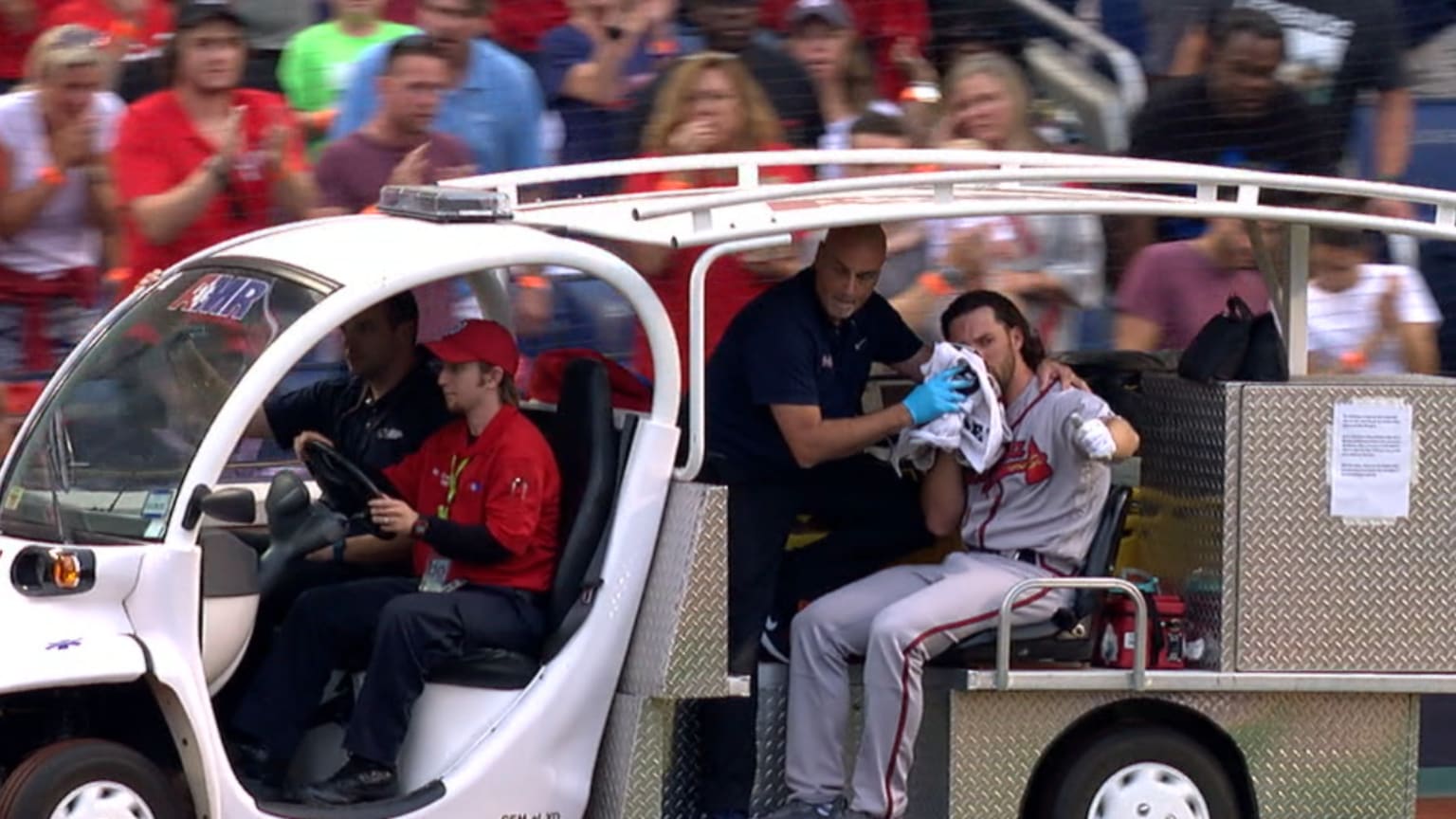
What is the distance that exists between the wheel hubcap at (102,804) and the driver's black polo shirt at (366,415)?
1108 mm

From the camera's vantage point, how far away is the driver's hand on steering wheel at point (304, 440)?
626cm

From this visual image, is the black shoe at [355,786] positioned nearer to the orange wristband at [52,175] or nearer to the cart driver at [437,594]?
the cart driver at [437,594]

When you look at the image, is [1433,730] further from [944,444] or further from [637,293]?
[637,293]

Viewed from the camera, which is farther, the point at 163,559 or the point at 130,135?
the point at 130,135

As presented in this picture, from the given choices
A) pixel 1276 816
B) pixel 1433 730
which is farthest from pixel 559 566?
pixel 1433 730

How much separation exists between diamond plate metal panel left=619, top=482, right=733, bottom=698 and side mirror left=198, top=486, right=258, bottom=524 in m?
Result: 1.05

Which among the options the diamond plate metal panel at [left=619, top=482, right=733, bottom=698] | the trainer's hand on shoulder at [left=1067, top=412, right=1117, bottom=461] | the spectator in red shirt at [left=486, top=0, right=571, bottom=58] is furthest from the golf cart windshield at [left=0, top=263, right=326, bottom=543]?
the spectator in red shirt at [left=486, top=0, right=571, bottom=58]

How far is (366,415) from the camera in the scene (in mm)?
6504

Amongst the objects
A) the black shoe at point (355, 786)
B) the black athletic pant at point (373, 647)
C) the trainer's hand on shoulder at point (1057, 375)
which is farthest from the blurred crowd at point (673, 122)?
the black shoe at point (355, 786)

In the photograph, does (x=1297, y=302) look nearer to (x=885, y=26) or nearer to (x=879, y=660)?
(x=879, y=660)

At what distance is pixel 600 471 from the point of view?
6008 millimetres

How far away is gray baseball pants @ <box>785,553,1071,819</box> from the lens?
19.8ft

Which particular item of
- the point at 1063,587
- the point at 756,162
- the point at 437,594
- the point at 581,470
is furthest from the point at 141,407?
the point at 1063,587

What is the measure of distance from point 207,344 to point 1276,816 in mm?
2775
